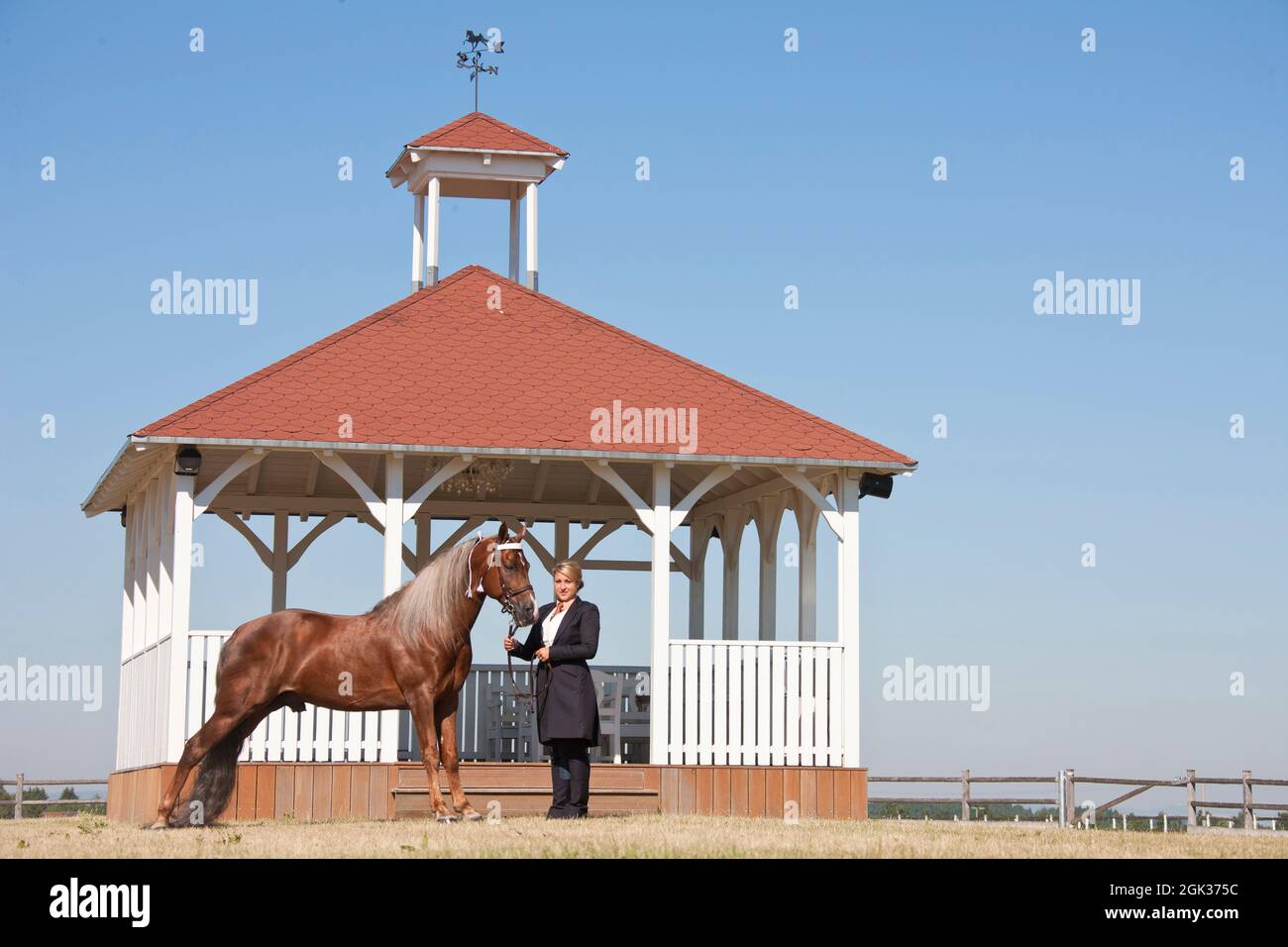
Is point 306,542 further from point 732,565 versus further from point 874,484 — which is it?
point 874,484

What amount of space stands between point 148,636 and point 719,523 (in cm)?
730

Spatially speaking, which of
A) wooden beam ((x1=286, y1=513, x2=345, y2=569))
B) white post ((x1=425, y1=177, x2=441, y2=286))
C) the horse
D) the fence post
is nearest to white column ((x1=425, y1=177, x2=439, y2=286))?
white post ((x1=425, y1=177, x2=441, y2=286))

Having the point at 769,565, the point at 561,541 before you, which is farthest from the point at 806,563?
the point at 561,541

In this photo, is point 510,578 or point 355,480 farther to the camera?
point 355,480

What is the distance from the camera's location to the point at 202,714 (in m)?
17.5

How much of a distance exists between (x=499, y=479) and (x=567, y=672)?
26.5 feet

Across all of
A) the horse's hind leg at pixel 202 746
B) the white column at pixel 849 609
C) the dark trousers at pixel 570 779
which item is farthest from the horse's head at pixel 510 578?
the white column at pixel 849 609

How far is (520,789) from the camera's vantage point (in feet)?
57.4

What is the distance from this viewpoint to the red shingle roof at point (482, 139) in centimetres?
2162

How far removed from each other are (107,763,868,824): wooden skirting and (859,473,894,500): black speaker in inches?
109

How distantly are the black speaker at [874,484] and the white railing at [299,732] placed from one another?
5244 mm
